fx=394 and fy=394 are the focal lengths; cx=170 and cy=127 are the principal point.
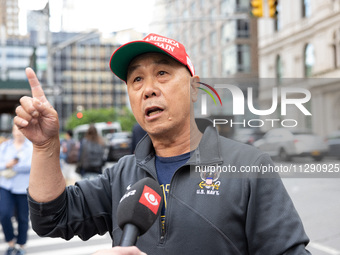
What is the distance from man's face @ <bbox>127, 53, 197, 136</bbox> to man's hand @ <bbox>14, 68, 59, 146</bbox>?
14.6 inches

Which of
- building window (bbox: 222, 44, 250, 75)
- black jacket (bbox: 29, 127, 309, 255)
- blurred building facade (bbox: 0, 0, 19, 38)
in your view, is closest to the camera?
black jacket (bbox: 29, 127, 309, 255)

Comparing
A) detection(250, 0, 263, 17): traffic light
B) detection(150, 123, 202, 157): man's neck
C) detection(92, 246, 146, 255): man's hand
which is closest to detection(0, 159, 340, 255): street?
detection(150, 123, 202, 157): man's neck

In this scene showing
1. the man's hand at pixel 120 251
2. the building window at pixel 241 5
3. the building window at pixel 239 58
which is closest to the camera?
the man's hand at pixel 120 251

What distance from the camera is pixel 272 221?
145cm

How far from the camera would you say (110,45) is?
4237 inches

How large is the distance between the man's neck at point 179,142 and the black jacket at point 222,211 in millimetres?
106

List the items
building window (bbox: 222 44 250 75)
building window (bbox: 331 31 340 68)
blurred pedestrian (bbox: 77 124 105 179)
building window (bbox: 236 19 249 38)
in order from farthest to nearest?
1. building window (bbox: 236 19 249 38)
2. building window (bbox: 222 44 250 75)
3. building window (bbox: 331 31 340 68)
4. blurred pedestrian (bbox: 77 124 105 179)

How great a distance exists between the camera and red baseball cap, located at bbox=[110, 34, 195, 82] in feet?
5.50

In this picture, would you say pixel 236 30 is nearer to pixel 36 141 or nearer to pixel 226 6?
pixel 226 6

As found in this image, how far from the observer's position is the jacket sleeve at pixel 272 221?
143cm

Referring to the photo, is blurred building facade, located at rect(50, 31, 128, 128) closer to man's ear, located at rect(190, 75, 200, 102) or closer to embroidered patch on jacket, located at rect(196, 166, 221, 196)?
man's ear, located at rect(190, 75, 200, 102)

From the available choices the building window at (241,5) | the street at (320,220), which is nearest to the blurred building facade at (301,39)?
the building window at (241,5)

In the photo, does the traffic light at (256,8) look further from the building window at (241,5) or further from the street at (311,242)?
the building window at (241,5)

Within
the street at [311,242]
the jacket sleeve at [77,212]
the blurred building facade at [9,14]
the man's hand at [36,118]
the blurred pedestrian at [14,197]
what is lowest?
the street at [311,242]
